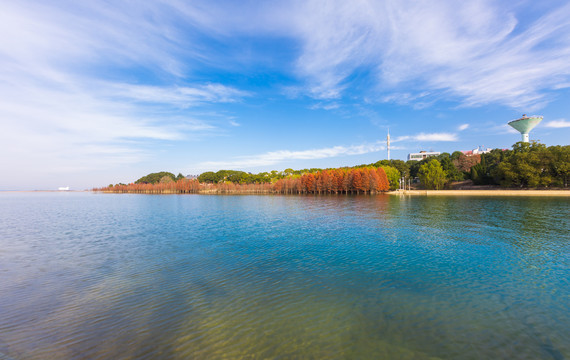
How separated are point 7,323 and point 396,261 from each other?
15869mm

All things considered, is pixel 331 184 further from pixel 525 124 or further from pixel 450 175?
pixel 525 124

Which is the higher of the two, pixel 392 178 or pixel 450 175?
pixel 450 175

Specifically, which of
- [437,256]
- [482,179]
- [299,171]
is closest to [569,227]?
[437,256]

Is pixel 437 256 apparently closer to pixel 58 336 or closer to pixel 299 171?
pixel 58 336

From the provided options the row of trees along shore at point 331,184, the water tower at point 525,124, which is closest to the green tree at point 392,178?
the row of trees along shore at point 331,184

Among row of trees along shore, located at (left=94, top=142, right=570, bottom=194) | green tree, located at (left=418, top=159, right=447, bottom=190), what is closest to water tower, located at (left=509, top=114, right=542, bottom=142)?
row of trees along shore, located at (left=94, top=142, right=570, bottom=194)

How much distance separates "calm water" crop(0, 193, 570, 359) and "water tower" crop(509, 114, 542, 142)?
15374cm

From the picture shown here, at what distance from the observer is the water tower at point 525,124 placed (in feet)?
409

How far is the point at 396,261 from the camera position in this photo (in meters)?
13.4

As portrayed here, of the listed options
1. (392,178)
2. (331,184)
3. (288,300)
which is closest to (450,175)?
(392,178)

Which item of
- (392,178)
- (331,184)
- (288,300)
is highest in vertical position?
(392,178)

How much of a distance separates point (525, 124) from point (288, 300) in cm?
17611

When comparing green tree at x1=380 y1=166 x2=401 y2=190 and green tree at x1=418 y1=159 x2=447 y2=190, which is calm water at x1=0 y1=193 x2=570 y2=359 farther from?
green tree at x1=380 y1=166 x2=401 y2=190

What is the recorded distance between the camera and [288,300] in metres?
9.00
